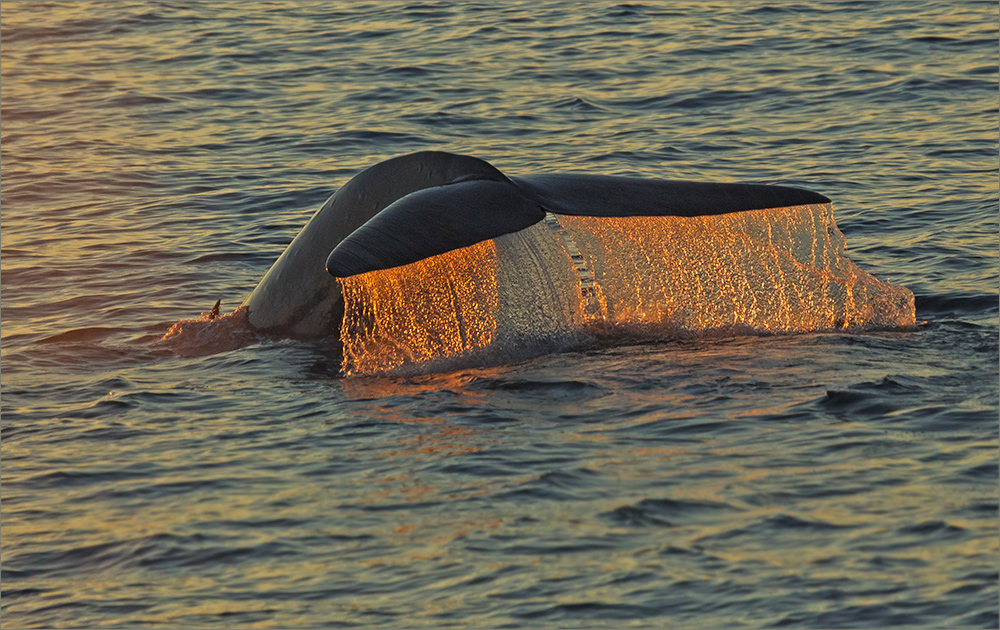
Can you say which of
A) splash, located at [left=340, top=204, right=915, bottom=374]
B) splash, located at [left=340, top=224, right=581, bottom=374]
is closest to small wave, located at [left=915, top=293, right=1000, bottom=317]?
splash, located at [left=340, top=204, right=915, bottom=374]

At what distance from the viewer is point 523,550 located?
24.4 ft

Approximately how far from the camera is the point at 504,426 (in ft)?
30.4

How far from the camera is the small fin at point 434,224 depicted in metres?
8.86

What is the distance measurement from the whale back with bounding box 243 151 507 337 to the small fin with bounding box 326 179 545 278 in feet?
1.31

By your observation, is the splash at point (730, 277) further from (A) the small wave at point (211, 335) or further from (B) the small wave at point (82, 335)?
(B) the small wave at point (82, 335)

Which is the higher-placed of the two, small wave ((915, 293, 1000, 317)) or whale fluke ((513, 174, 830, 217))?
whale fluke ((513, 174, 830, 217))

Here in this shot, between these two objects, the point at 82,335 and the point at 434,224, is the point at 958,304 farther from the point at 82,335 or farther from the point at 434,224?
the point at 82,335

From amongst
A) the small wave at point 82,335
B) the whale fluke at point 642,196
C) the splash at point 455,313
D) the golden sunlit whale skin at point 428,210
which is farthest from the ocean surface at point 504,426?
the whale fluke at point 642,196

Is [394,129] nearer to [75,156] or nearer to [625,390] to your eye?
[75,156]

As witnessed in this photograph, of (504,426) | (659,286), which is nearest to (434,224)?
(504,426)

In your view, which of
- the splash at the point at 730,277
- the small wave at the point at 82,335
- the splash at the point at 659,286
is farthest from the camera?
the small wave at the point at 82,335

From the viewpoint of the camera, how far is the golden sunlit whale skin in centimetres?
912

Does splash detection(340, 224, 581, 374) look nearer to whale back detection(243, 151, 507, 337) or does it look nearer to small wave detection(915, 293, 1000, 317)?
whale back detection(243, 151, 507, 337)

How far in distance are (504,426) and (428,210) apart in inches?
57.2
